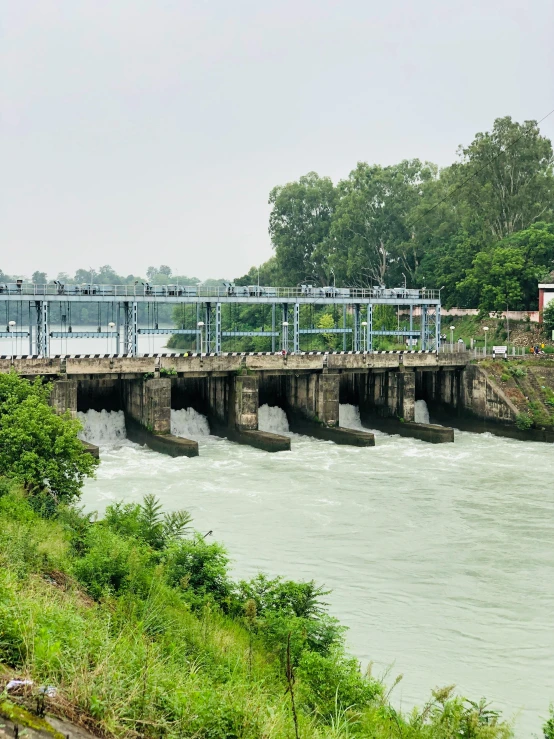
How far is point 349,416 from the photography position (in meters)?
53.5

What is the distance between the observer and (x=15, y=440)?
24984 millimetres

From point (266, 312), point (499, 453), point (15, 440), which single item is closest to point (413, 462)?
point (499, 453)

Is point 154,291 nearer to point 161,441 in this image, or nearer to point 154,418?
point 154,418

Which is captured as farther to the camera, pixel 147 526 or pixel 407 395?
pixel 407 395

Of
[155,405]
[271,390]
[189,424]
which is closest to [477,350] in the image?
[271,390]

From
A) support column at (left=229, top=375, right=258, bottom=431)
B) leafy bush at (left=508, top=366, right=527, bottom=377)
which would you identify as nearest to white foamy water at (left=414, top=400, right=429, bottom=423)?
leafy bush at (left=508, top=366, right=527, bottom=377)

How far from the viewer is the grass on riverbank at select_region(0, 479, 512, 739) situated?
9812 mm

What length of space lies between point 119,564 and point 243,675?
501cm

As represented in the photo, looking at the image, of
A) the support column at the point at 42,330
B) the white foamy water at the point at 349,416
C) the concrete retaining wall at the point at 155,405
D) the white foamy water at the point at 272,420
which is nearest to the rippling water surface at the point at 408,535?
Result: the concrete retaining wall at the point at 155,405

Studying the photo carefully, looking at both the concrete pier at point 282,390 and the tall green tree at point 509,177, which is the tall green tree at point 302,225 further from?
the concrete pier at point 282,390

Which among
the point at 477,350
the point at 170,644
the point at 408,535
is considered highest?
the point at 477,350

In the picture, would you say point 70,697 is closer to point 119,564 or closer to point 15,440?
point 119,564

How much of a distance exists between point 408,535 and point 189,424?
22.6 metres

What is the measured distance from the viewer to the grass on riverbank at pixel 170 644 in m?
9.81
